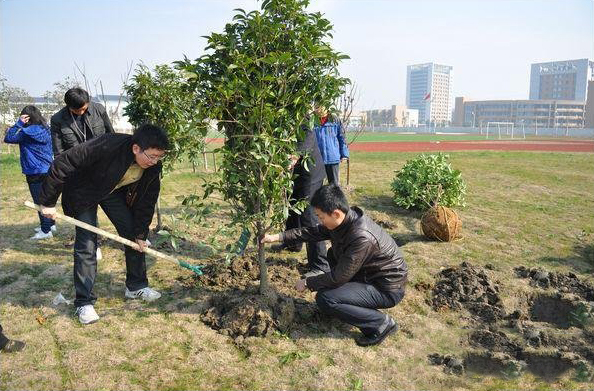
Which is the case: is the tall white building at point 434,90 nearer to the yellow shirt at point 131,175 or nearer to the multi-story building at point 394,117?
the multi-story building at point 394,117

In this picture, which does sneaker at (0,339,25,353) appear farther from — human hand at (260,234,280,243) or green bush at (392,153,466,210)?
green bush at (392,153,466,210)

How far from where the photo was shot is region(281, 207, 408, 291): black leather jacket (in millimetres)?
3594

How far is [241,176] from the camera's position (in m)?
3.90

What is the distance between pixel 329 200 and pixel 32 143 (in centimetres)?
475

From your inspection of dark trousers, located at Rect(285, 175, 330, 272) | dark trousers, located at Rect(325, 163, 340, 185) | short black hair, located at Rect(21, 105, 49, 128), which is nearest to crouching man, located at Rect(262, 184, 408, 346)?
dark trousers, located at Rect(285, 175, 330, 272)

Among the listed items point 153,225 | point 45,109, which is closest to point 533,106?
point 45,109

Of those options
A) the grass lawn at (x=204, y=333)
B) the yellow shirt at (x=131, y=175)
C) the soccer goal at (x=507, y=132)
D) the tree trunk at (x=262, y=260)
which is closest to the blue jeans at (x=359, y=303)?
the grass lawn at (x=204, y=333)

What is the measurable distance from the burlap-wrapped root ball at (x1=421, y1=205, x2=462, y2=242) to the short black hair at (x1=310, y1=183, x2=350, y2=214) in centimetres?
325

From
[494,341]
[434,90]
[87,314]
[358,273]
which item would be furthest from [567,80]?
[87,314]

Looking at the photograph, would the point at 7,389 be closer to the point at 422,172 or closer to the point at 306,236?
the point at 306,236

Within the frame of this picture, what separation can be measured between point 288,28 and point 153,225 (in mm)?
4683

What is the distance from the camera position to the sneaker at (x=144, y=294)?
442 centimetres

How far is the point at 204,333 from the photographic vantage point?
3783 millimetres

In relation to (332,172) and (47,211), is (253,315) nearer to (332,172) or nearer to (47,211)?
(47,211)
